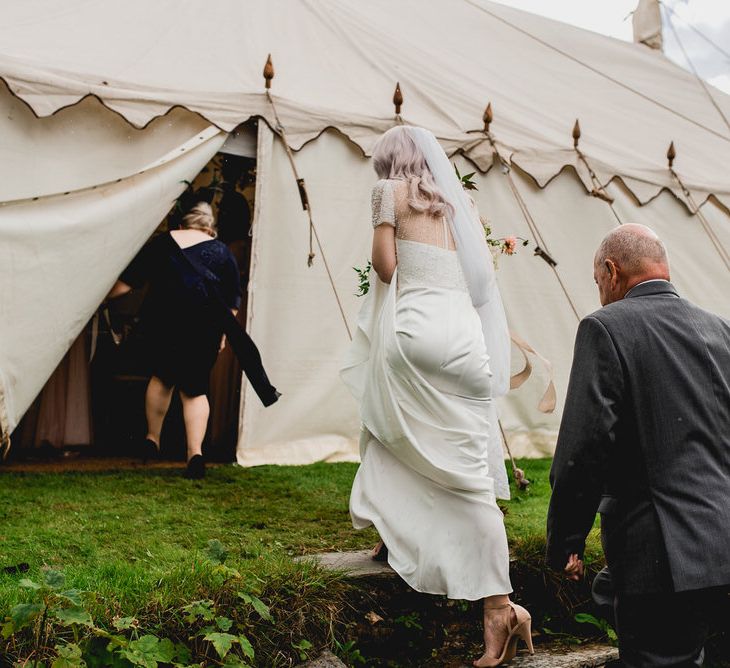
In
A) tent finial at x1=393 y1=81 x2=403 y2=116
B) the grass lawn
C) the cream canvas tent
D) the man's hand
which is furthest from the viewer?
tent finial at x1=393 y1=81 x2=403 y2=116

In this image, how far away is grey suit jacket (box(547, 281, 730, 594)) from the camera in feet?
5.91

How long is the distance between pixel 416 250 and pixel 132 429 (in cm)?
392

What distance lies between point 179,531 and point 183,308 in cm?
157

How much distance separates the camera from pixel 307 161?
513 cm

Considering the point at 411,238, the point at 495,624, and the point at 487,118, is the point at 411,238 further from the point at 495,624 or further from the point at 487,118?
the point at 487,118

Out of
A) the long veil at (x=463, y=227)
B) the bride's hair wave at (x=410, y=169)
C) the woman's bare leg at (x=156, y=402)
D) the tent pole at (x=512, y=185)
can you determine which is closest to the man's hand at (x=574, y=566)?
the long veil at (x=463, y=227)

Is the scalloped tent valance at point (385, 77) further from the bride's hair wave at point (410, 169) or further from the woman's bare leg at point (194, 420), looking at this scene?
the bride's hair wave at point (410, 169)

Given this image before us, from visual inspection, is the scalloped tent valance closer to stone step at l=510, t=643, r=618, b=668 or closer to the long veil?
the long veil

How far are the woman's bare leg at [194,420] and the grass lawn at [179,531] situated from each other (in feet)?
0.65

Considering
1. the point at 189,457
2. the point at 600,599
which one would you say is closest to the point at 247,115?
the point at 189,457

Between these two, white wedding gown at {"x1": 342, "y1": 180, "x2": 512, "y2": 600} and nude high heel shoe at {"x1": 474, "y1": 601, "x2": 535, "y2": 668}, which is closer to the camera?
nude high heel shoe at {"x1": 474, "y1": 601, "x2": 535, "y2": 668}

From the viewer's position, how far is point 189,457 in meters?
4.55

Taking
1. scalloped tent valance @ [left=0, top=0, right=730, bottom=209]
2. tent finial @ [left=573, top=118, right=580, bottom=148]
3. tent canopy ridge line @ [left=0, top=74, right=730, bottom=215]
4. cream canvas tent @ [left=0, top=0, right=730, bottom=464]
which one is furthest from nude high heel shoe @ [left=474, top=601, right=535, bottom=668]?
tent finial @ [left=573, top=118, right=580, bottom=148]

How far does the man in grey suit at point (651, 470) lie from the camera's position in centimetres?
180
